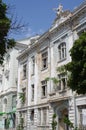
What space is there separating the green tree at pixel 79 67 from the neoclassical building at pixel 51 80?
24.3 feet

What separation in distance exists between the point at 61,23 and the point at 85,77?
1357 centimetres

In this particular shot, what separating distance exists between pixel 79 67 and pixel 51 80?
1343 centimetres

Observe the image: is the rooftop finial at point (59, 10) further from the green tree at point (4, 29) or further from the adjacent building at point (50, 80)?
the green tree at point (4, 29)

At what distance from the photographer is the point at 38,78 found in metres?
32.7

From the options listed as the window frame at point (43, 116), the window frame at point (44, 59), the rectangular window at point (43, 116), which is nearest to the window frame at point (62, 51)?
the window frame at point (44, 59)

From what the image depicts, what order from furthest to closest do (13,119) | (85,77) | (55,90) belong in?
(13,119), (55,90), (85,77)

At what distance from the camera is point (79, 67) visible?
15.9 metres

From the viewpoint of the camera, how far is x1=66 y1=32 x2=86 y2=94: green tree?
51.0 ft

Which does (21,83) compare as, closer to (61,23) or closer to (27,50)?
(27,50)

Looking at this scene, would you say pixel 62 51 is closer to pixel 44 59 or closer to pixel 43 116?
pixel 44 59

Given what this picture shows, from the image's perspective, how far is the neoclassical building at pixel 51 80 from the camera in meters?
25.3

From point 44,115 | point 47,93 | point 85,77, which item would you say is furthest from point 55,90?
point 85,77

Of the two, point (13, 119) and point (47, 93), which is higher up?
point (47, 93)

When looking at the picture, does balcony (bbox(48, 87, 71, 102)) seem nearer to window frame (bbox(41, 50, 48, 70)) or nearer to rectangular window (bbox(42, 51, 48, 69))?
window frame (bbox(41, 50, 48, 70))
